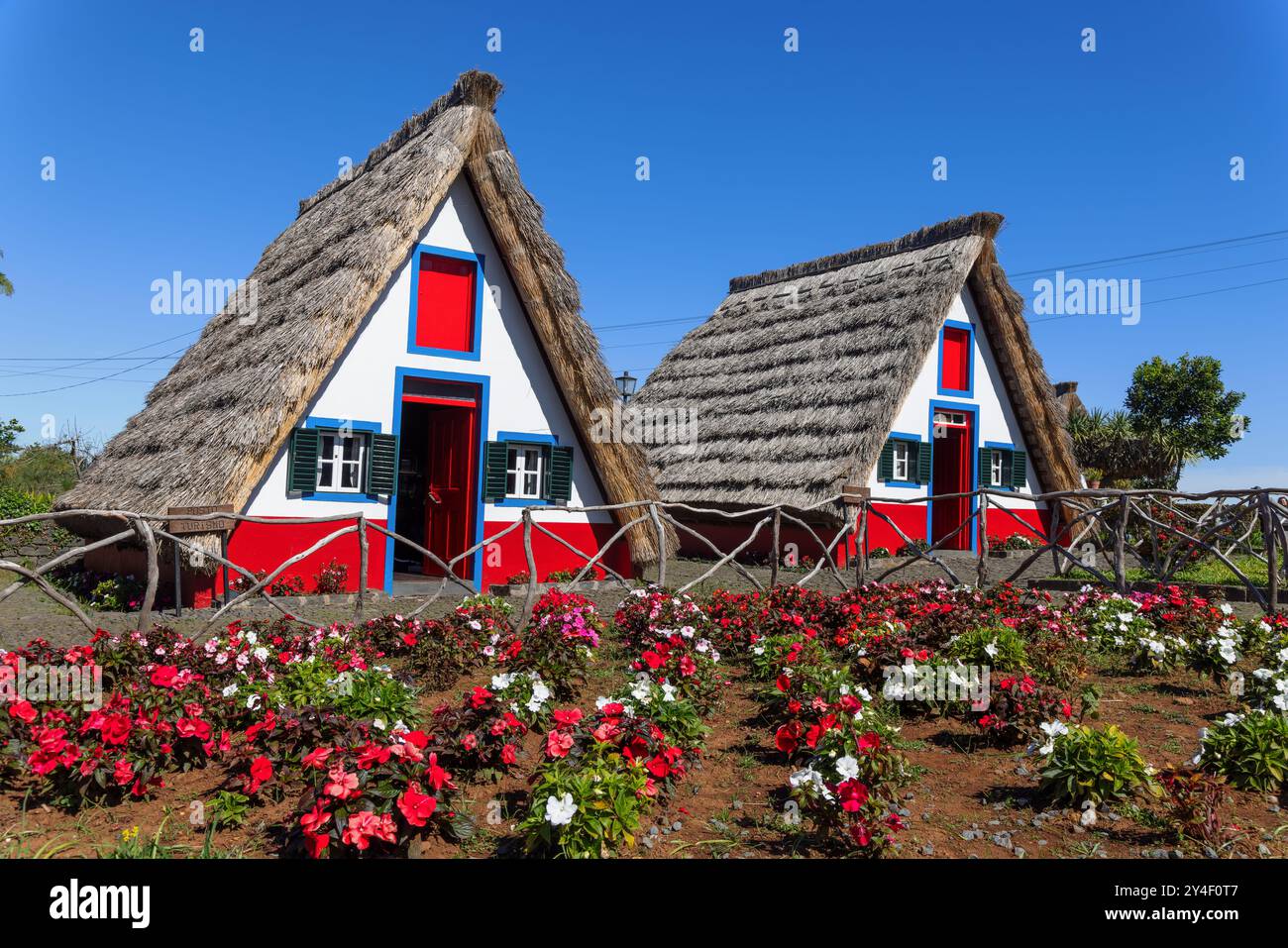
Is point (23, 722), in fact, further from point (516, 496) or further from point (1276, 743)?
point (516, 496)

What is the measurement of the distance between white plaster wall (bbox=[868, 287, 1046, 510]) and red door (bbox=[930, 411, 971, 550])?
→ 31 cm

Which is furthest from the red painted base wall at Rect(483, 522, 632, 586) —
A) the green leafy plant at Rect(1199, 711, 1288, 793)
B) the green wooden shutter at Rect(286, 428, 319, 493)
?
the green leafy plant at Rect(1199, 711, 1288, 793)

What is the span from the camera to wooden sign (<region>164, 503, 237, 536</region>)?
841 cm

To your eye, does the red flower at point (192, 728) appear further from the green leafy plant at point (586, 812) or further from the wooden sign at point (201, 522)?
the wooden sign at point (201, 522)

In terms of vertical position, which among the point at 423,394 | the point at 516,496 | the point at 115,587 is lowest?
the point at 115,587

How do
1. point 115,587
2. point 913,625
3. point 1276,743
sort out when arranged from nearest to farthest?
point 1276,743, point 913,625, point 115,587

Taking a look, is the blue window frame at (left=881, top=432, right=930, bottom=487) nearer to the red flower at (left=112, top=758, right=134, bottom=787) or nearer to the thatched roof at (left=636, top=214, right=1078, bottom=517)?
the thatched roof at (left=636, top=214, right=1078, bottom=517)

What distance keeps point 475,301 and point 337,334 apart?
2170 mm

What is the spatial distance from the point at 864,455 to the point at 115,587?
1091 cm

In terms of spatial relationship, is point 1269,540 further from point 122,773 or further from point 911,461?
point 122,773

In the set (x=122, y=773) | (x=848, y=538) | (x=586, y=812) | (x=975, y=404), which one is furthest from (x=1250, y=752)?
(x=975, y=404)

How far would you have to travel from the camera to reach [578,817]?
3244mm

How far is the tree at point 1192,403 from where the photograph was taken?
33.9 m
